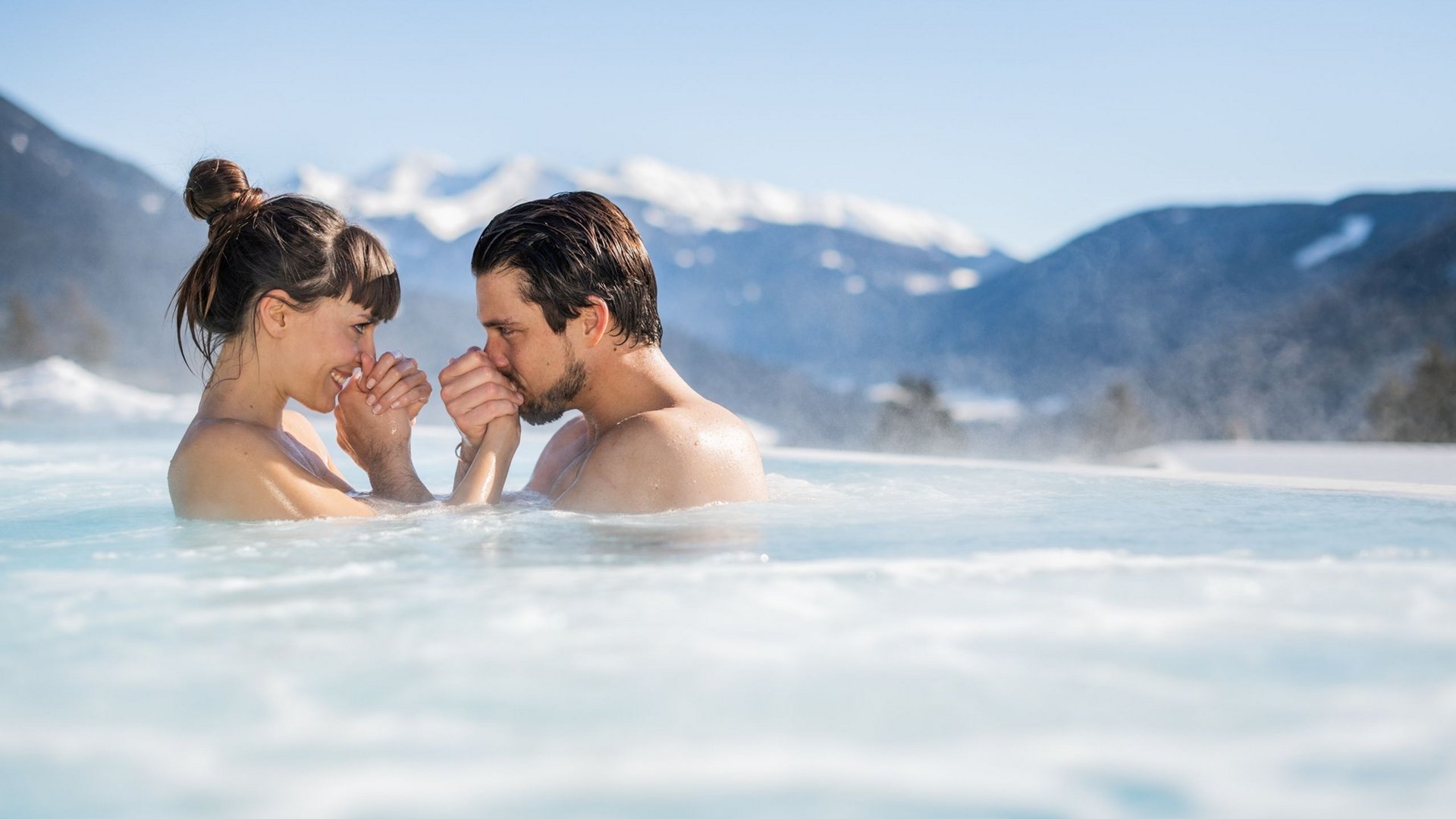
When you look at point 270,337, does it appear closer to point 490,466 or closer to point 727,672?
point 490,466

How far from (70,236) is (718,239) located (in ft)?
54.5

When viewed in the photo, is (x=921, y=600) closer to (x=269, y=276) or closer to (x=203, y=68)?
(x=269, y=276)

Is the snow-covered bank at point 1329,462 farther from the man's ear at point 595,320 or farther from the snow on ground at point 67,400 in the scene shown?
the snow on ground at point 67,400

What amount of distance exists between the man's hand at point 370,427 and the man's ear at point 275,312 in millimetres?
262

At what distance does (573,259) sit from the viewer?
7.59ft

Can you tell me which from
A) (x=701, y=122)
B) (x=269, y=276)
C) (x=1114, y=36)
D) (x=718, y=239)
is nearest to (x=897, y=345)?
(x=718, y=239)

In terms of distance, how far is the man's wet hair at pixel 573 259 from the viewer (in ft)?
7.59

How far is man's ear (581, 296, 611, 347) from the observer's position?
7.68 ft

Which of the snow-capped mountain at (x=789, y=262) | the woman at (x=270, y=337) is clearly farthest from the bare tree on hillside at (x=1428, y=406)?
the woman at (x=270, y=337)

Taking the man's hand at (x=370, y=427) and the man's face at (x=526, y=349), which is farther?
the man's hand at (x=370, y=427)

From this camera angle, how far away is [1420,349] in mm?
19594

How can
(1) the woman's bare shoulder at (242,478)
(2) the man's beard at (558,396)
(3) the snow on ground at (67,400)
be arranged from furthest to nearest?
(3) the snow on ground at (67,400)
(2) the man's beard at (558,396)
(1) the woman's bare shoulder at (242,478)

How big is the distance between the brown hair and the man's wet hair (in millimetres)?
248

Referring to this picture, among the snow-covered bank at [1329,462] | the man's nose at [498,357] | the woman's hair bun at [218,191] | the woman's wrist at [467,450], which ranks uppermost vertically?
the woman's hair bun at [218,191]
